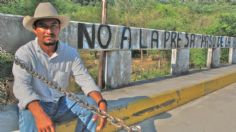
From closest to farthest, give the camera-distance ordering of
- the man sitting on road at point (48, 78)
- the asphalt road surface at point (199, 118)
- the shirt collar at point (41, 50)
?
1. the man sitting on road at point (48, 78)
2. the shirt collar at point (41, 50)
3. the asphalt road surface at point (199, 118)

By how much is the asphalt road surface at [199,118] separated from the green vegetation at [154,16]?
8025 mm

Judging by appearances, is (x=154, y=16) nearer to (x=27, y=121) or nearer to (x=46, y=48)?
(x=46, y=48)

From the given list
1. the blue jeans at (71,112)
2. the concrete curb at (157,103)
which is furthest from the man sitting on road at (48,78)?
the concrete curb at (157,103)

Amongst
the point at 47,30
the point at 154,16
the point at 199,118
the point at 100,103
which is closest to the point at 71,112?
the point at 100,103

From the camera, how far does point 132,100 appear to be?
687cm

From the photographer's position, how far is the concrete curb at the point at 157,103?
6.23 m

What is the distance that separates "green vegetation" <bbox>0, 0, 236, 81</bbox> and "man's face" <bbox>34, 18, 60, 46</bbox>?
12970mm

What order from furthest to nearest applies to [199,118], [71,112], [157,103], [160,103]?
[160,103]
[157,103]
[199,118]
[71,112]

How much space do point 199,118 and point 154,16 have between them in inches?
1302

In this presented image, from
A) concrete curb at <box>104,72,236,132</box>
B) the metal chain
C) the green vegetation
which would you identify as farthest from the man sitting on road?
the green vegetation

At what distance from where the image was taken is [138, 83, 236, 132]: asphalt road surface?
6.35 metres

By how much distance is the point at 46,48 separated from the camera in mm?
3719

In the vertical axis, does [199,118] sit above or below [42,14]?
below

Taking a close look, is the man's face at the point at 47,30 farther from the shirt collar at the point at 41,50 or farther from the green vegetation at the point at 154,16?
the green vegetation at the point at 154,16
